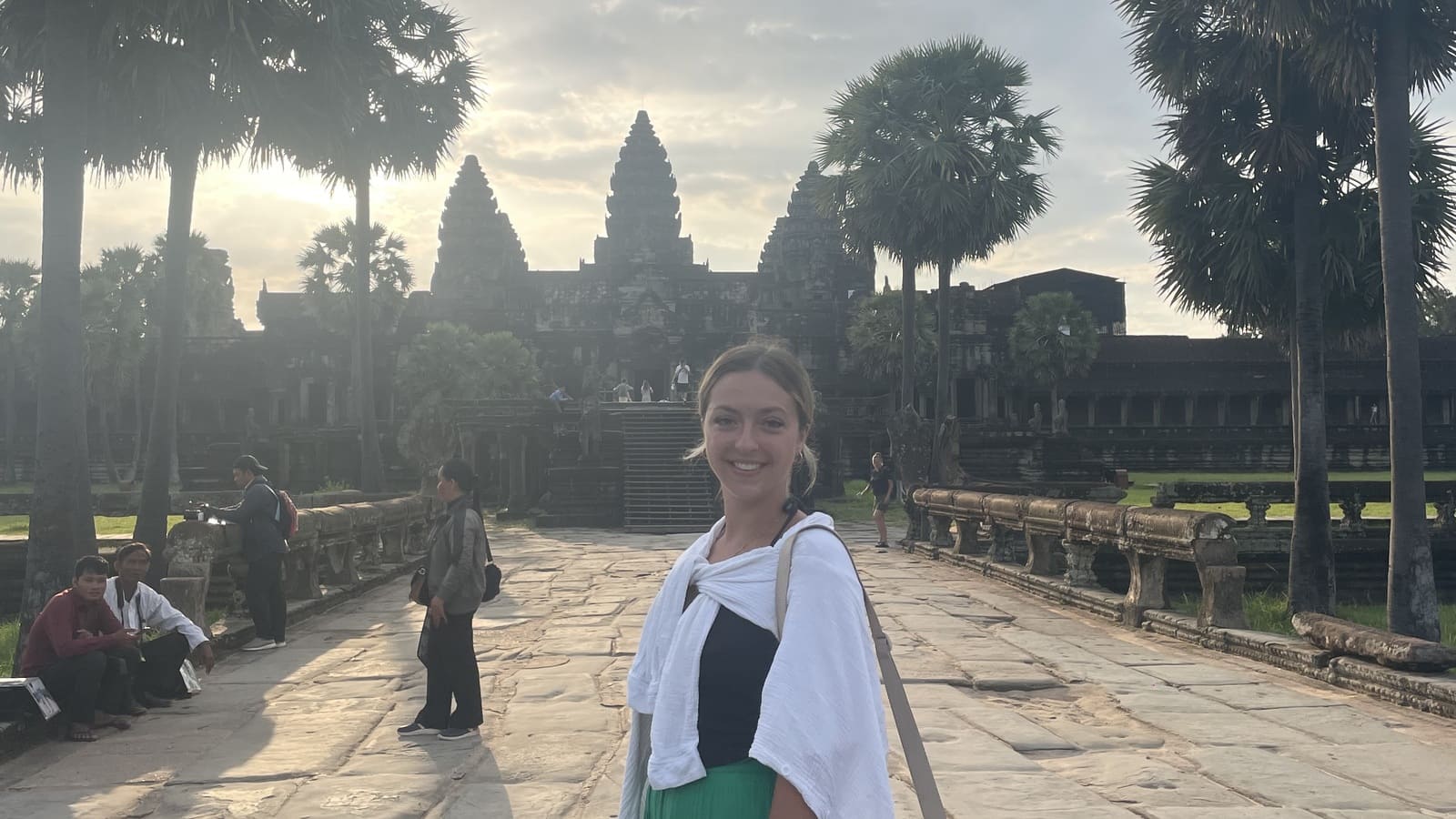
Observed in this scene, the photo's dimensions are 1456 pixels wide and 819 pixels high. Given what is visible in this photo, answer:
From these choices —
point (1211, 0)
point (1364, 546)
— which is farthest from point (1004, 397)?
point (1211, 0)

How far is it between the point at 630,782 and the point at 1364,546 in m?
15.8

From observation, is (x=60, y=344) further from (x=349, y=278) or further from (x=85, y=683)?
(x=349, y=278)

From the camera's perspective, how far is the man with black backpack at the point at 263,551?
8.52 meters

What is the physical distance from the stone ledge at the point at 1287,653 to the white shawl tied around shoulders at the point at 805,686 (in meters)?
5.30

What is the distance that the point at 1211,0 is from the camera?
11.9 meters

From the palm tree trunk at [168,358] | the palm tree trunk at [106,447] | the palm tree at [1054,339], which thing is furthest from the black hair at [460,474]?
the palm tree at [1054,339]

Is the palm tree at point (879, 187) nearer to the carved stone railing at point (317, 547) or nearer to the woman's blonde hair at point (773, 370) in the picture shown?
the carved stone railing at point (317, 547)

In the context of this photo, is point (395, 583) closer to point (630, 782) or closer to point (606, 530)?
point (606, 530)

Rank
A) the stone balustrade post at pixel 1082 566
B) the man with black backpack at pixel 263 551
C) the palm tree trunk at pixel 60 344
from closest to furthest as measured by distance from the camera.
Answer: the man with black backpack at pixel 263 551 → the palm tree trunk at pixel 60 344 → the stone balustrade post at pixel 1082 566

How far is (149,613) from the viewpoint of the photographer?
665 cm

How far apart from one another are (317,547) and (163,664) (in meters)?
4.07

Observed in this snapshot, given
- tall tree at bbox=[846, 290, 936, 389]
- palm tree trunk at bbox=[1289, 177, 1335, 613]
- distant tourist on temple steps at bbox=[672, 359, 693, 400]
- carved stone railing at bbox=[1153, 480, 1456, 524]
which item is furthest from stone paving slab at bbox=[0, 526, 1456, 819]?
tall tree at bbox=[846, 290, 936, 389]

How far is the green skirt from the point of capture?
1.81 meters

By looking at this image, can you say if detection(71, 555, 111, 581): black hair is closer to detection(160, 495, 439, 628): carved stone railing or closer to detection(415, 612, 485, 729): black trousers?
detection(160, 495, 439, 628): carved stone railing
